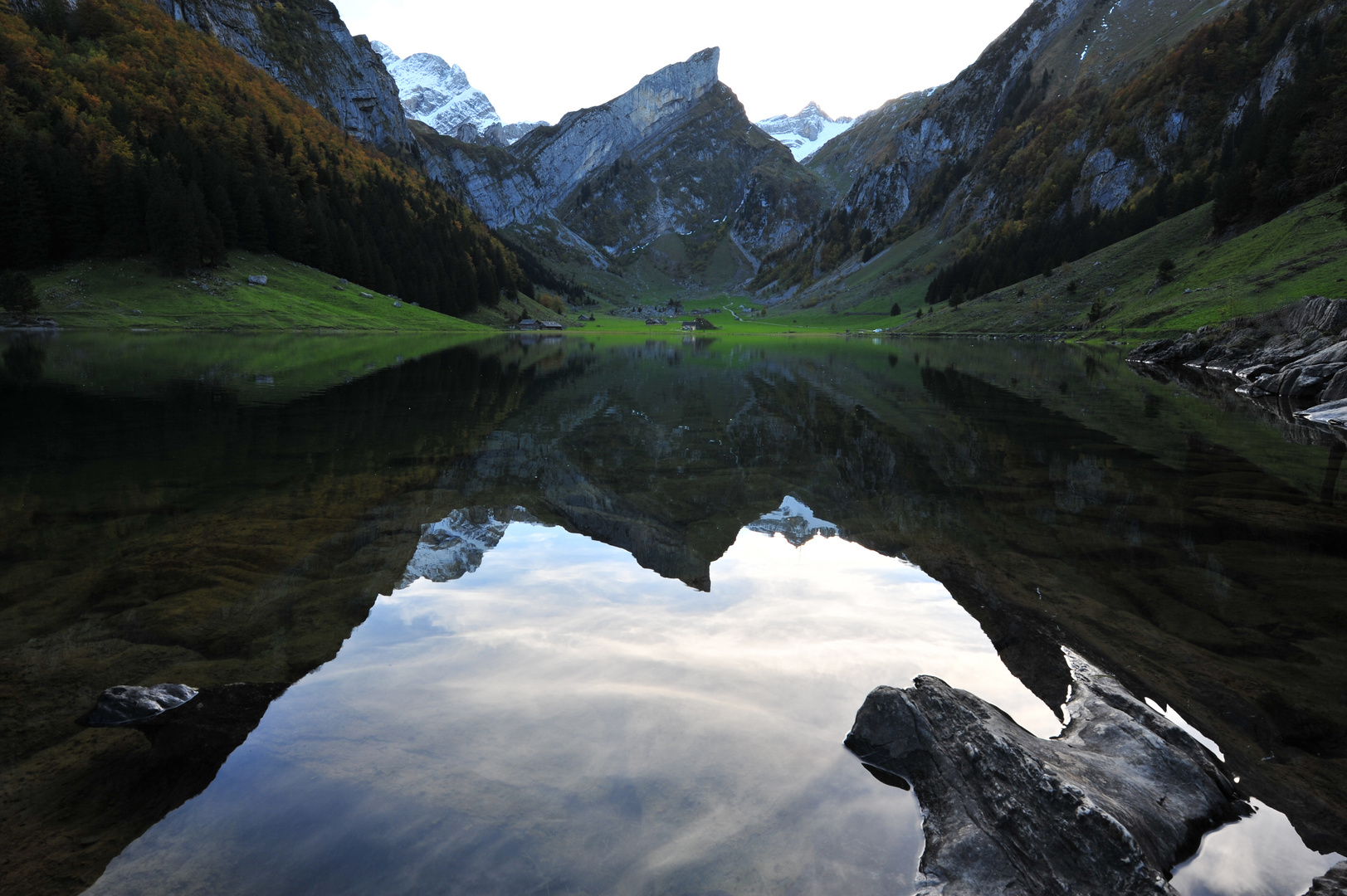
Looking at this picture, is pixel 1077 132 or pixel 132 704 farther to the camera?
pixel 1077 132

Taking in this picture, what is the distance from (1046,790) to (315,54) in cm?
22094

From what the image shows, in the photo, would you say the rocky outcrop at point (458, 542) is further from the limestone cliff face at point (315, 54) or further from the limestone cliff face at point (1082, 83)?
the limestone cliff face at point (315, 54)

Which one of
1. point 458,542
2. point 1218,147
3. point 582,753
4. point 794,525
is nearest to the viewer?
point 582,753

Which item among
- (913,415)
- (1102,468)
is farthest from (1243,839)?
(913,415)

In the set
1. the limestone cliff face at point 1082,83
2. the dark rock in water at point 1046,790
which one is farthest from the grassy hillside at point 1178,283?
the dark rock in water at point 1046,790

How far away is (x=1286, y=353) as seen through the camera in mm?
36188

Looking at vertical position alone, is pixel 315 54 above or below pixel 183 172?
above

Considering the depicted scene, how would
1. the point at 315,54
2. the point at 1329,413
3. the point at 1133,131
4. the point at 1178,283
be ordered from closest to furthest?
the point at 1329,413 → the point at 1178,283 → the point at 1133,131 → the point at 315,54

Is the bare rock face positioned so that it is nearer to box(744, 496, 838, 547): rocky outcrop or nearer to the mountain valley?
box(744, 496, 838, 547): rocky outcrop

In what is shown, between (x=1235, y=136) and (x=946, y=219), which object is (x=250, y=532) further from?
(x=946, y=219)

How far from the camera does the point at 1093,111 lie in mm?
147500

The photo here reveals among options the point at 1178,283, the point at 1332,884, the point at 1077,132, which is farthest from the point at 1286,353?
the point at 1077,132

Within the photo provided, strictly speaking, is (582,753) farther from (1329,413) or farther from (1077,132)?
(1077,132)

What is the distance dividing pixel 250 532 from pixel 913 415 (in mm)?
22338
